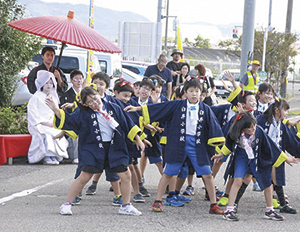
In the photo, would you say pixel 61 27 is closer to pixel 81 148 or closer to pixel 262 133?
pixel 81 148

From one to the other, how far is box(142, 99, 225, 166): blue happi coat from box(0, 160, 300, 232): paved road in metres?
0.66

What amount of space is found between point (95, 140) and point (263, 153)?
1.96 meters

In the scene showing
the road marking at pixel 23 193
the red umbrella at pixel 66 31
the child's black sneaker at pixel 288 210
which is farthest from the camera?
the red umbrella at pixel 66 31

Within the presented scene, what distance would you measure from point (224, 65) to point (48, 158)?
40812 mm

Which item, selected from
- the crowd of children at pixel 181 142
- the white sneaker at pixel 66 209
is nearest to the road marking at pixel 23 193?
the crowd of children at pixel 181 142

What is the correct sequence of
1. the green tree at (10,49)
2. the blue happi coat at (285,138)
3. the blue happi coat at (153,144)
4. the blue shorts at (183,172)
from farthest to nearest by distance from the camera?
the green tree at (10,49) → the blue happi coat at (153,144) → the blue shorts at (183,172) → the blue happi coat at (285,138)

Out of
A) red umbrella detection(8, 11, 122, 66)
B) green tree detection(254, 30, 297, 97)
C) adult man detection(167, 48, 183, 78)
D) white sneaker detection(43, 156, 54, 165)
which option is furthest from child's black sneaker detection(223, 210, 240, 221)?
green tree detection(254, 30, 297, 97)

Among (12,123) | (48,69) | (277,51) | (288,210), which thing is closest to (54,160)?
(12,123)

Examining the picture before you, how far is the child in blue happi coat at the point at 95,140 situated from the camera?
19.5ft

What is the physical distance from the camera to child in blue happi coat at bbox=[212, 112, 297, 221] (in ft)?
20.0

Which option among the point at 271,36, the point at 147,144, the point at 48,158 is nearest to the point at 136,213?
the point at 147,144

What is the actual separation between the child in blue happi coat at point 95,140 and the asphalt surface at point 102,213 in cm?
28

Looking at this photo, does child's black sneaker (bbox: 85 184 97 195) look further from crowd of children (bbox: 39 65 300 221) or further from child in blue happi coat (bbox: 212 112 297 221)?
child in blue happi coat (bbox: 212 112 297 221)

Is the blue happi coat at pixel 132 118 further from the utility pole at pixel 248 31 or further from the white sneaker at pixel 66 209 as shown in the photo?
the utility pole at pixel 248 31
